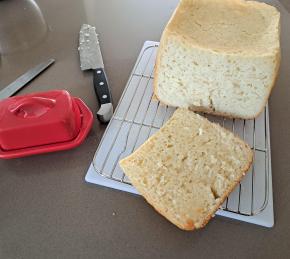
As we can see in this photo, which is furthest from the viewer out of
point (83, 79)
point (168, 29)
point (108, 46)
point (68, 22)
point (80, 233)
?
point (68, 22)

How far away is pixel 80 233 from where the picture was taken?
0.74 metres

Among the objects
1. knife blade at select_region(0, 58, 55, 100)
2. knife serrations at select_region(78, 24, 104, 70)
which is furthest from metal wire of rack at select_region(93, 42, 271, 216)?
knife blade at select_region(0, 58, 55, 100)

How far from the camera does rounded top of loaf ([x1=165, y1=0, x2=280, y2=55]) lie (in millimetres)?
847

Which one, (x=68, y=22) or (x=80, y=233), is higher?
(x=68, y=22)

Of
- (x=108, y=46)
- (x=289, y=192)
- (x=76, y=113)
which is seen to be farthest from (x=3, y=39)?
(x=289, y=192)

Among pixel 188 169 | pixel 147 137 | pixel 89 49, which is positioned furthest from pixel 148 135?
pixel 89 49

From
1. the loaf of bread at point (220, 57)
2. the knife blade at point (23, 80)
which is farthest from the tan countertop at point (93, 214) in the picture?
the loaf of bread at point (220, 57)

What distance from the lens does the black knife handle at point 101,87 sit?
3.14ft

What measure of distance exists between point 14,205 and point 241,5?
33.1 inches

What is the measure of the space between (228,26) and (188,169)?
44cm

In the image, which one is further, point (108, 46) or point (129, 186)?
point (108, 46)

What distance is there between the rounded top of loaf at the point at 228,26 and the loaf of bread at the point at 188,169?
22cm

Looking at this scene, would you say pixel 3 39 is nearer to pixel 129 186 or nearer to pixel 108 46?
pixel 108 46

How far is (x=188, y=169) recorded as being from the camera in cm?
75
